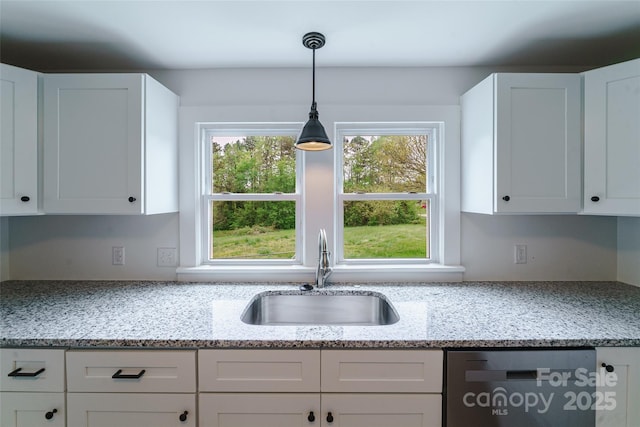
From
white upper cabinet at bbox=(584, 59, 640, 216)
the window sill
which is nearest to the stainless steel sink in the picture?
the window sill

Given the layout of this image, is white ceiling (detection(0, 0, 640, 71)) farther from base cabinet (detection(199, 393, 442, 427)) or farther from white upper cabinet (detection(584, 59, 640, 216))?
base cabinet (detection(199, 393, 442, 427))

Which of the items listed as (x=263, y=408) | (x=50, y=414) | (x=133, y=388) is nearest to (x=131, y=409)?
(x=133, y=388)

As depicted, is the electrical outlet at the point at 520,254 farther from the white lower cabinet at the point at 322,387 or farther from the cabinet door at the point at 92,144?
the cabinet door at the point at 92,144

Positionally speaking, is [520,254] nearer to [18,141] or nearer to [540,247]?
[540,247]

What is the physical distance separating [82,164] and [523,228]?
8.77 feet

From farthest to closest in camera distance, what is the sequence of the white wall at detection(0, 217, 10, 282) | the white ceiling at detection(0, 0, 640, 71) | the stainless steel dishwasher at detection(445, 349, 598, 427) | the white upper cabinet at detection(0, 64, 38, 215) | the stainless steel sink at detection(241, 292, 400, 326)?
the white wall at detection(0, 217, 10, 282)
the stainless steel sink at detection(241, 292, 400, 326)
the white upper cabinet at detection(0, 64, 38, 215)
the white ceiling at detection(0, 0, 640, 71)
the stainless steel dishwasher at detection(445, 349, 598, 427)

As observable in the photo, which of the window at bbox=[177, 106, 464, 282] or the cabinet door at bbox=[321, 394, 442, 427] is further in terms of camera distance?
the window at bbox=[177, 106, 464, 282]

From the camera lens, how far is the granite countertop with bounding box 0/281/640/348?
1.15m

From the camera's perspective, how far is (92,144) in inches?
61.5

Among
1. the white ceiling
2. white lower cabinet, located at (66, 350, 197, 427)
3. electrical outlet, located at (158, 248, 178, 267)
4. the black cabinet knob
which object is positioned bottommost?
the black cabinet knob

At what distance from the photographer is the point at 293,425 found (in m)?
1.17

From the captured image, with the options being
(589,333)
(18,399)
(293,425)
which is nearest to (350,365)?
(293,425)

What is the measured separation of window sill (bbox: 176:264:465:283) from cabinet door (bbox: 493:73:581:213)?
0.60 metres

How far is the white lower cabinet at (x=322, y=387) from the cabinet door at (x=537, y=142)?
991mm
